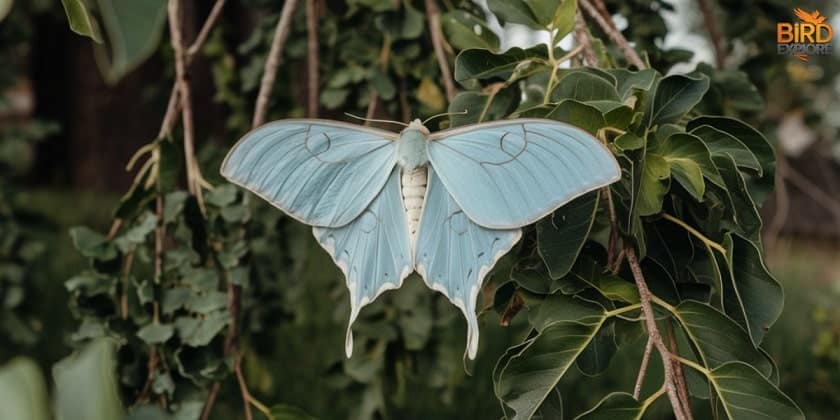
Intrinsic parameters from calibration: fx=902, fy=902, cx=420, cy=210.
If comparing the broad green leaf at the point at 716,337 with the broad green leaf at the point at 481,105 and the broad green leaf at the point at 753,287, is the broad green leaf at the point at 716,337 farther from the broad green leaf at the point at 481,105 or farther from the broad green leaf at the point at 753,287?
the broad green leaf at the point at 481,105

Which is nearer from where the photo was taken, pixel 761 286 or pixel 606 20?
pixel 761 286

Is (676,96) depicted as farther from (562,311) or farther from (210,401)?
(210,401)

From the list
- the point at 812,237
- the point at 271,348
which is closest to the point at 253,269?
the point at 271,348

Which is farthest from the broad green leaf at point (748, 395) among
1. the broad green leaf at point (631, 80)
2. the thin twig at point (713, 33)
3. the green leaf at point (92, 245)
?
the thin twig at point (713, 33)

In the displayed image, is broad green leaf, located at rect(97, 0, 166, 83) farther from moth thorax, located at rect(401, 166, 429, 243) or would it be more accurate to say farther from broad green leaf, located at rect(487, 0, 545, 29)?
broad green leaf, located at rect(487, 0, 545, 29)

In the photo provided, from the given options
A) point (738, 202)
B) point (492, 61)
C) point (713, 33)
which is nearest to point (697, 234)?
point (738, 202)

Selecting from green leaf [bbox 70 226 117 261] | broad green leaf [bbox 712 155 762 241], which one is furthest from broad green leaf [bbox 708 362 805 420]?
green leaf [bbox 70 226 117 261]

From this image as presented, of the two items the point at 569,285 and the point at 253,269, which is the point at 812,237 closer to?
the point at 253,269
